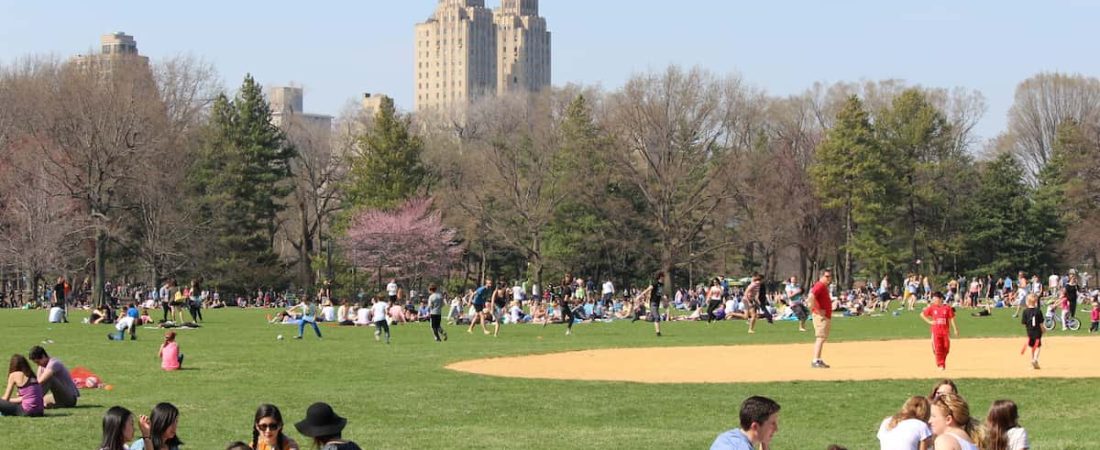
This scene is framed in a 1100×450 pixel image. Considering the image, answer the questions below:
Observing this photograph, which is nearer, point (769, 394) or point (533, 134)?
point (769, 394)

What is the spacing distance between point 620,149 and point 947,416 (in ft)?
221

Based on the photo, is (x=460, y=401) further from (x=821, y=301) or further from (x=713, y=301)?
(x=713, y=301)

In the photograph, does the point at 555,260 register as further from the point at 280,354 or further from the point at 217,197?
the point at 280,354

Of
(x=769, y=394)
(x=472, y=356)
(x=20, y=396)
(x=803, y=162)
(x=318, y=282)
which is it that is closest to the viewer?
(x=20, y=396)

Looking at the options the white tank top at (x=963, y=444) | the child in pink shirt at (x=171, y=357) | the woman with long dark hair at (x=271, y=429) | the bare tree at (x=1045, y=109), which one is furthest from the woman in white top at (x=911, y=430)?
the bare tree at (x=1045, y=109)

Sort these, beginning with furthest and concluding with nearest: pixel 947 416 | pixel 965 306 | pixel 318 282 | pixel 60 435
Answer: pixel 318 282
pixel 965 306
pixel 60 435
pixel 947 416

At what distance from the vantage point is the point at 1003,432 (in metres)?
11.6

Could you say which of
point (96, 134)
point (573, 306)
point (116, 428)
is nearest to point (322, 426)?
point (116, 428)

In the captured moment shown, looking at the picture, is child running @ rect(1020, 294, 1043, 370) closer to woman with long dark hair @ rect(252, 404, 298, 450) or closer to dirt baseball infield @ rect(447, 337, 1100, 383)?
dirt baseball infield @ rect(447, 337, 1100, 383)

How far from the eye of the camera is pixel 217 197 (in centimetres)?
7662

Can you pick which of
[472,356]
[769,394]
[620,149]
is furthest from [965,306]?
[769,394]

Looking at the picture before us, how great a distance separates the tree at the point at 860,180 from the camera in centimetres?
7919

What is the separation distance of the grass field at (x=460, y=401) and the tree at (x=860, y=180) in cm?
4927

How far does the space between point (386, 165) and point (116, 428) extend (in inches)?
2773
